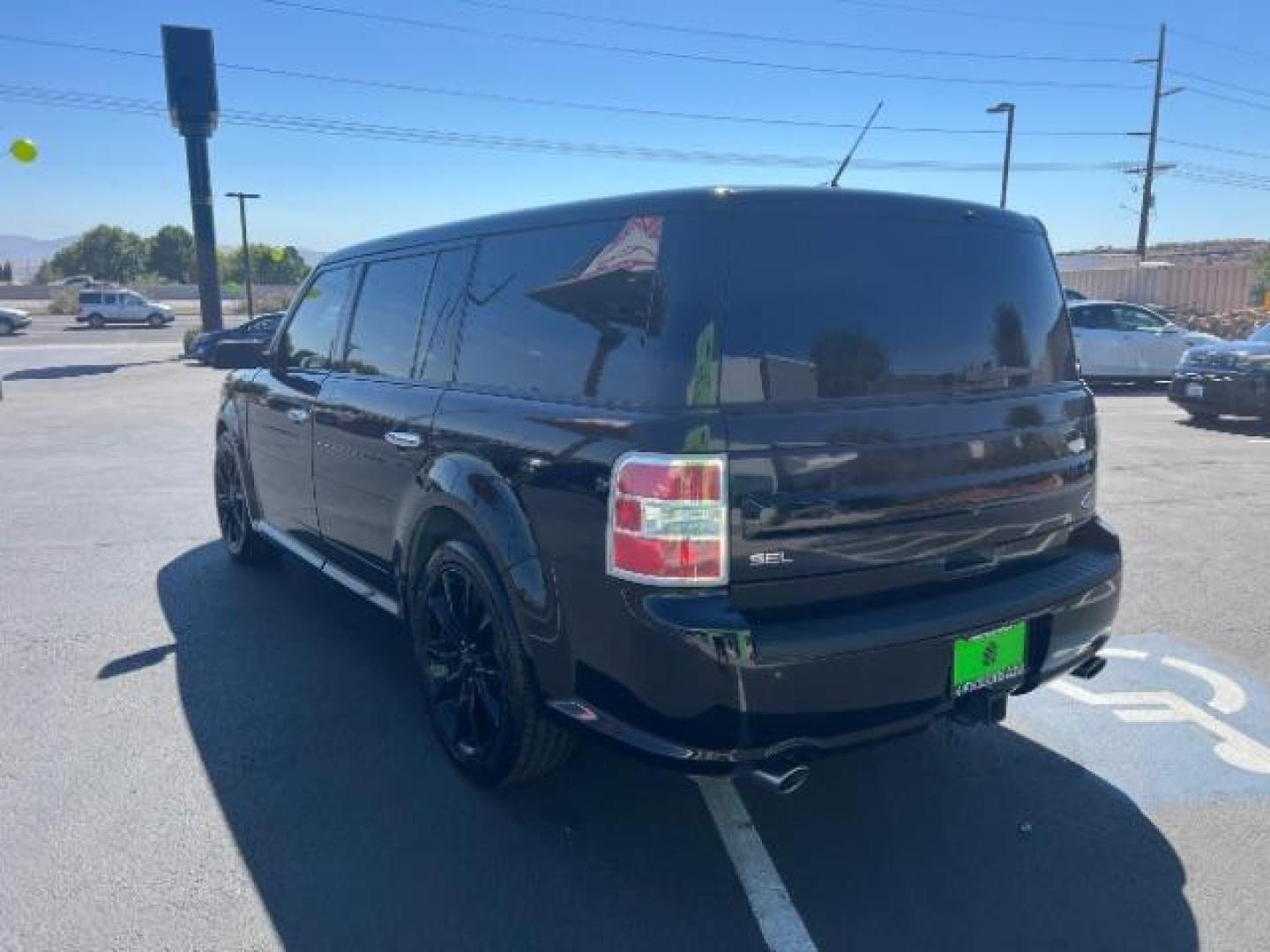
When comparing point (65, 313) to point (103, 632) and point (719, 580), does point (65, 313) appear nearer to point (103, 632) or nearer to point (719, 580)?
point (103, 632)

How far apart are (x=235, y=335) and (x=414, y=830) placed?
71.7 feet

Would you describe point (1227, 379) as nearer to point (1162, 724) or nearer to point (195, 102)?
point (1162, 724)

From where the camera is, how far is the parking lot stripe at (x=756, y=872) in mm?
2484

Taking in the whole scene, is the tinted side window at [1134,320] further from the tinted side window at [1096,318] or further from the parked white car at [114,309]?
the parked white car at [114,309]

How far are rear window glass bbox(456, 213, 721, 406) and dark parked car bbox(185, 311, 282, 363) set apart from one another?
62.5ft

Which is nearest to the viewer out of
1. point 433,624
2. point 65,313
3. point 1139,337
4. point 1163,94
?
point 433,624

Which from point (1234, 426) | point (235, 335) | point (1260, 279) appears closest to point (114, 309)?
point (235, 335)

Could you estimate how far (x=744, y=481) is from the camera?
237 cm

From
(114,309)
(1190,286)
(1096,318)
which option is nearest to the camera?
(1096,318)

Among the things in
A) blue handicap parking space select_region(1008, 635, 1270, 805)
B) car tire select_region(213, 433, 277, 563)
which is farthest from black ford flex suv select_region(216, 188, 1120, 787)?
car tire select_region(213, 433, 277, 563)

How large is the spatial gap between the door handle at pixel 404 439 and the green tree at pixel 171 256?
111m

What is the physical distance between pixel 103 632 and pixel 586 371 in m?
3.42

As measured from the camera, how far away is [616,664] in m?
2.48

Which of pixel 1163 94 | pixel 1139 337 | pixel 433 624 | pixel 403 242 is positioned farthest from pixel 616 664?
pixel 1163 94
